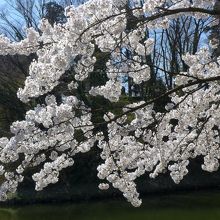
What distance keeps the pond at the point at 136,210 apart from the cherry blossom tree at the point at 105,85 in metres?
6.84

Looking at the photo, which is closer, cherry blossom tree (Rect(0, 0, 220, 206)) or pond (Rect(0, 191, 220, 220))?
cherry blossom tree (Rect(0, 0, 220, 206))

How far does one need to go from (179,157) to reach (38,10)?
24.6m

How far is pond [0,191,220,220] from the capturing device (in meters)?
15.2

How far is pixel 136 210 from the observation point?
16.7 meters

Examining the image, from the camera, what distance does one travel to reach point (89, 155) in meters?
24.2

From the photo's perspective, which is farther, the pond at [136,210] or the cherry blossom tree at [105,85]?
the pond at [136,210]

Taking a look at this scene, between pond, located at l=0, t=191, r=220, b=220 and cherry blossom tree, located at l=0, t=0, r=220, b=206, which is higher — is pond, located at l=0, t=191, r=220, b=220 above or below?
below

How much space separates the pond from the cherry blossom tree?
684 centimetres

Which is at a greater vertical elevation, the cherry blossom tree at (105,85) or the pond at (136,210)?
the cherry blossom tree at (105,85)

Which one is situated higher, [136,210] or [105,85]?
[105,85]

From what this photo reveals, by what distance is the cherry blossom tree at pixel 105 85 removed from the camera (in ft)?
19.5

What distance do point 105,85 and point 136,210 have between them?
10384mm

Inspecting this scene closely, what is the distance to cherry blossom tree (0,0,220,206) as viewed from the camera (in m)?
5.95

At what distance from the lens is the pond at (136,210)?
598 inches
